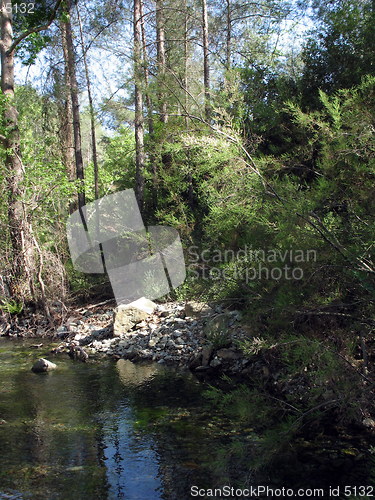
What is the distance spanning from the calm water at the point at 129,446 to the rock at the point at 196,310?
195cm

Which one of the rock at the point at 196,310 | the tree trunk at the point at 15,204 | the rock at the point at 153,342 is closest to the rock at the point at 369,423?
the rock at the point at 196,310

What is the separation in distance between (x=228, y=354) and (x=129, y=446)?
288 cm

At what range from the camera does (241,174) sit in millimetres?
4867

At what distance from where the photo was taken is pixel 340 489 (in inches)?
159

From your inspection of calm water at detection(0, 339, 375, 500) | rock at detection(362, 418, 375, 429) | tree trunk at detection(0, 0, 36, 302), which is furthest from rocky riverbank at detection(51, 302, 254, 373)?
rock at detection(362, 418, 375, 429)

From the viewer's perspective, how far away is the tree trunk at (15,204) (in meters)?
11.2

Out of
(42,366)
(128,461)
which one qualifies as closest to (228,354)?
(42,366)

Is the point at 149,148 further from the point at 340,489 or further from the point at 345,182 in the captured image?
the point at 340,489

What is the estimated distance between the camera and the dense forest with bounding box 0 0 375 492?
4.50 meters

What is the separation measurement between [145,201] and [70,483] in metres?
10.5

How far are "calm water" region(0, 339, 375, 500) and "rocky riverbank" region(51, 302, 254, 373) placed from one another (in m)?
0.69

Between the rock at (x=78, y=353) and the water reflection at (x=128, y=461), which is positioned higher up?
the water reflection at (x=128, y=461)

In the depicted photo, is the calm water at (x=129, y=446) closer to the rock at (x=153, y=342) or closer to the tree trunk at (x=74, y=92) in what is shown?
the rock at (x=153, y=342)

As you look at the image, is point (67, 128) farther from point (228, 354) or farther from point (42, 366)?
point (228, 354)
